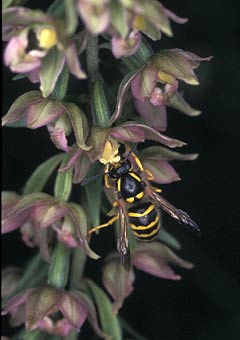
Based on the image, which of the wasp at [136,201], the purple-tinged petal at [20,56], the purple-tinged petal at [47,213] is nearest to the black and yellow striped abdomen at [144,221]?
the wasp at [136,201]

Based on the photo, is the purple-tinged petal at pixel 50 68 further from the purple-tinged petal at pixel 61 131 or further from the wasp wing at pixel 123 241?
the wasp wing at pixel 123 241

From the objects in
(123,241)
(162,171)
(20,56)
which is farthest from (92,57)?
(123,241)

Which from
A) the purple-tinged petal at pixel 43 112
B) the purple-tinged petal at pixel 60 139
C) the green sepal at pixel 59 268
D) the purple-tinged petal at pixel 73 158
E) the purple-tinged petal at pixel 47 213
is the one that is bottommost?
the green sepal at pixel 59 268

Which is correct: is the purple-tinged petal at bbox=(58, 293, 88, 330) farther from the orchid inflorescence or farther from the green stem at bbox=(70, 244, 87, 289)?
the green stem at bbox=(70, 244, 87, 289)

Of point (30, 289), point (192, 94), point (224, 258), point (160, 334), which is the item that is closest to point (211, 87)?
point (192, 94)

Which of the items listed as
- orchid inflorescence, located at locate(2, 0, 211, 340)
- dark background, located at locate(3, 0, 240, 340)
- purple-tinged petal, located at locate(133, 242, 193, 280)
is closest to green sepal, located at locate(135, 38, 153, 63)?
orchid inflorescence, located at locate(2, 0, 211, 340)

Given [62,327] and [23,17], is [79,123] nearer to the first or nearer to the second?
[23,17]

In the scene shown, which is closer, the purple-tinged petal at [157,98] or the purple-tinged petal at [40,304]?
the purple-tinged petal at [157,98]
